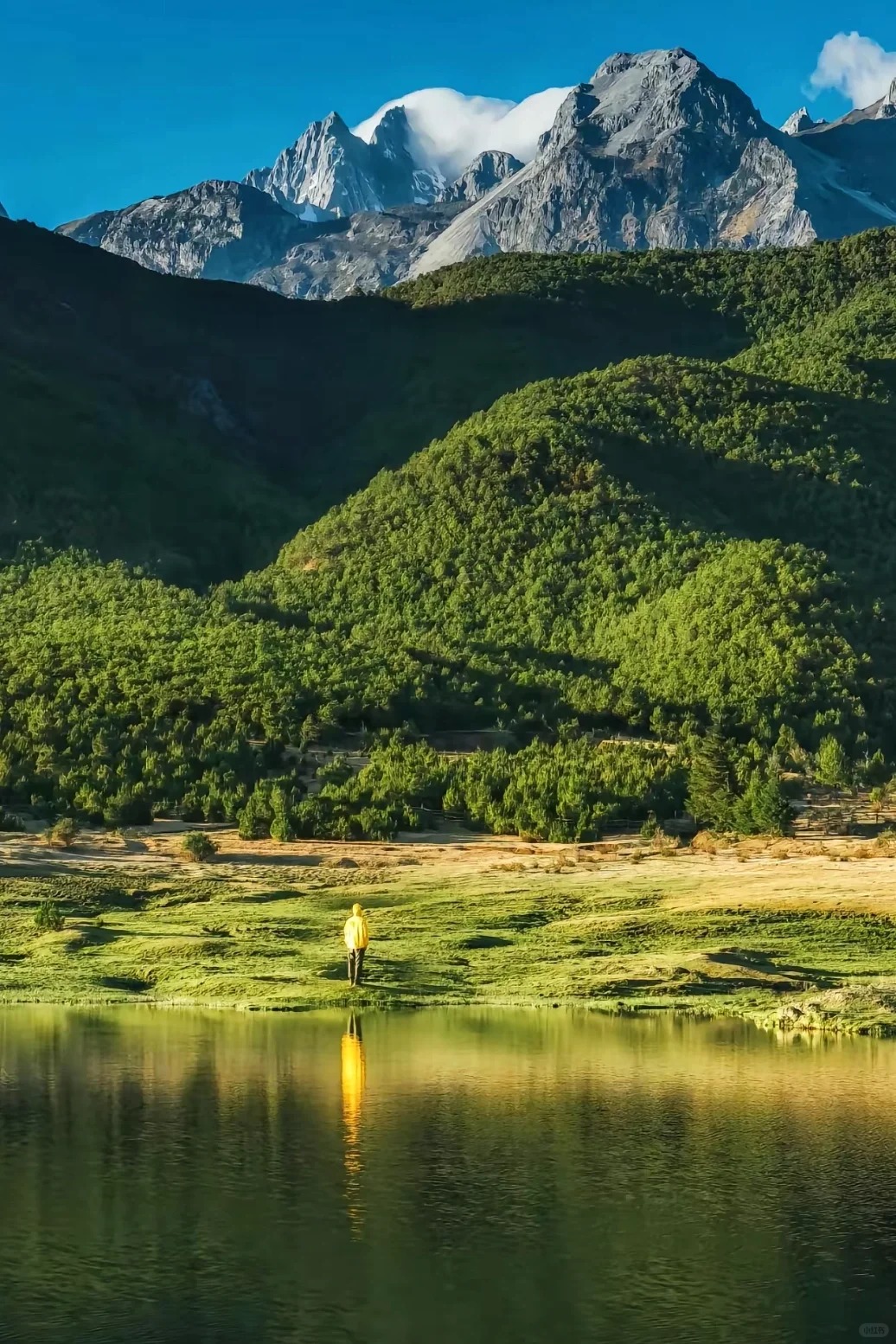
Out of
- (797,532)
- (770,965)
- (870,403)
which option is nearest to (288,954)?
(770,965)

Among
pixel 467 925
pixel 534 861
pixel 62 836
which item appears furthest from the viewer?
pixel 62 836

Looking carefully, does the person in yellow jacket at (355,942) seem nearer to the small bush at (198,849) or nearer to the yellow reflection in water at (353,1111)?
the yellow reflection in water at (353,1111)

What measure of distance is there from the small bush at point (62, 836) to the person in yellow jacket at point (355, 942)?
74.1 ft

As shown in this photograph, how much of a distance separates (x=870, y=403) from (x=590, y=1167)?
300 ft

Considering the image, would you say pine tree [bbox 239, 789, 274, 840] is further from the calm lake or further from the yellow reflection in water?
the calm lake

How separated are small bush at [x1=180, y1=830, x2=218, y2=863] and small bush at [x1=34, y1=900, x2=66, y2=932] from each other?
979cm

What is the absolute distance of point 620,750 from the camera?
57812 mm

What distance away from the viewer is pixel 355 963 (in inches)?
1057

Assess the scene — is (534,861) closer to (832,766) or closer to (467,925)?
(467,925)

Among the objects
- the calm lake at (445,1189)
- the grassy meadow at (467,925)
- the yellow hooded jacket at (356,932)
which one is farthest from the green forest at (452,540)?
the calm lake at (445,1189)

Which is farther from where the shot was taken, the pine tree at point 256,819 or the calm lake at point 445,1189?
the pine tree at point 256,819

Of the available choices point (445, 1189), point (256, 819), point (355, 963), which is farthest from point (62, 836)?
point (445, 1189)

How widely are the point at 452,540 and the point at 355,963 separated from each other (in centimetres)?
5931

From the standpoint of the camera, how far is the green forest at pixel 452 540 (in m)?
56.2
